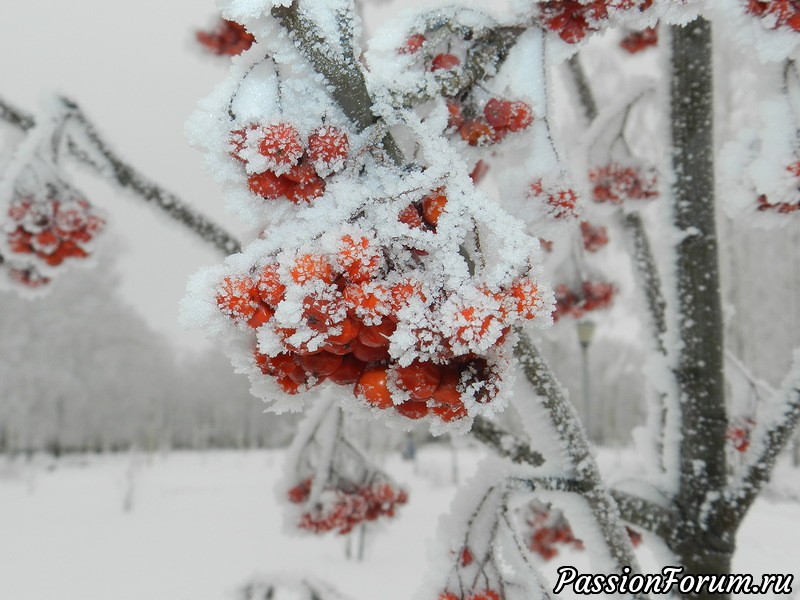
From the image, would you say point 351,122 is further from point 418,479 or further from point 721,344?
point 418,479

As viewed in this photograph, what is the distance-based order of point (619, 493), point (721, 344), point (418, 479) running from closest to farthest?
1. point (619, 493)
2. point (721, 344)
3. point (418, 479)

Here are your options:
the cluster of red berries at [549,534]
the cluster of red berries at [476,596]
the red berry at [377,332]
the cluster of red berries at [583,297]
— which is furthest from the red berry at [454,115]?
the cluster of red berries at [549,534]

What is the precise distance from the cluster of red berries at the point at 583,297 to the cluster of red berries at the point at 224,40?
4.44ft

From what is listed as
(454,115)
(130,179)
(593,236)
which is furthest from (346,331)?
(593,236)

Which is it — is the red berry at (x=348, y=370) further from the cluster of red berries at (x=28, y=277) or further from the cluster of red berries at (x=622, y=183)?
the cluster of red berries at (x=28, y=277)

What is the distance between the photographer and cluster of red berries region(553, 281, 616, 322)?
91.8 inches

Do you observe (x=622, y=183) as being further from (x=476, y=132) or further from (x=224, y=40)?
(x=224, y=40)

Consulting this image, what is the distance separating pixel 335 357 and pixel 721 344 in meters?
1.26

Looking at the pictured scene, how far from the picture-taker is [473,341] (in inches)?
22.9

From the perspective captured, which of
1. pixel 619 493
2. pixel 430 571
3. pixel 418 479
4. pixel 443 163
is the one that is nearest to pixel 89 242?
pixel 430 571

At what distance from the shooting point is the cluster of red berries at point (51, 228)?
5.24 ft

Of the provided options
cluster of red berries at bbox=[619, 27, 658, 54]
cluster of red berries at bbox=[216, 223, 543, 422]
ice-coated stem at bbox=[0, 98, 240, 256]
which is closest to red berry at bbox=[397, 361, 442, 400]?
cluster of red berries at bbox=[216, 223, 543, 422]

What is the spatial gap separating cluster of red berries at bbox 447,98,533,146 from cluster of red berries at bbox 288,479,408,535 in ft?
5.64

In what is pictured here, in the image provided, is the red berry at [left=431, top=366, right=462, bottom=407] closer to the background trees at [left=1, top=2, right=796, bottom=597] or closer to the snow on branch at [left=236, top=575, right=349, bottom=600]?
the background trees at [left=1, top=2, right=796, bottom=597]
